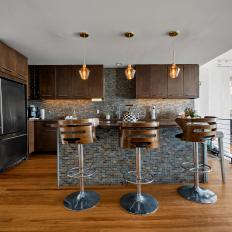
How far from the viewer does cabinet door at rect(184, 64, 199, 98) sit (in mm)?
4367

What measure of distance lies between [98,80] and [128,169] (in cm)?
263

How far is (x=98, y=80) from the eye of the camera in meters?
4.35

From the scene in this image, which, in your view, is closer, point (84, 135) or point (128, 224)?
point (128, 224)

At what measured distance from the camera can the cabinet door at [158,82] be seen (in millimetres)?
4367

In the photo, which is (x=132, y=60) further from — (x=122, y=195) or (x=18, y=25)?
(x=122, y=195)

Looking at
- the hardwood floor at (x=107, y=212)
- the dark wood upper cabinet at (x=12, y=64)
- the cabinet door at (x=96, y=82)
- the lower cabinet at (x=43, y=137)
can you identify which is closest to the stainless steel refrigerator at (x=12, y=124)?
the dark wood upper cabinet at (x=12, y=64)

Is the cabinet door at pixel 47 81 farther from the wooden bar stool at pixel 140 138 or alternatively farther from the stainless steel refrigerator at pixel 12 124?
the wooden bar stool at pixel 140 138

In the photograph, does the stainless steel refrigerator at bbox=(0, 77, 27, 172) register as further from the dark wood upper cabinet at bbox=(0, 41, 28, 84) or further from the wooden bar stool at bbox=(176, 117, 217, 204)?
the wooden bar stool at bbox=(176, 117, 217, 204)

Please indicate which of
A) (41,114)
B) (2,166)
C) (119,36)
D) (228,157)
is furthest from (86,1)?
(228,157)

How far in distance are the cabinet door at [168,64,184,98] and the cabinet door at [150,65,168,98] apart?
0.35ft

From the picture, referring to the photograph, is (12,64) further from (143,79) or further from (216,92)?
(216,92)

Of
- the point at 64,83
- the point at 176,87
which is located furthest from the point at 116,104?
the point at 176,87

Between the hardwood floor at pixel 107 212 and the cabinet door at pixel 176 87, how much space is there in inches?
93.0

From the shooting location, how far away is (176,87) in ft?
14.4
